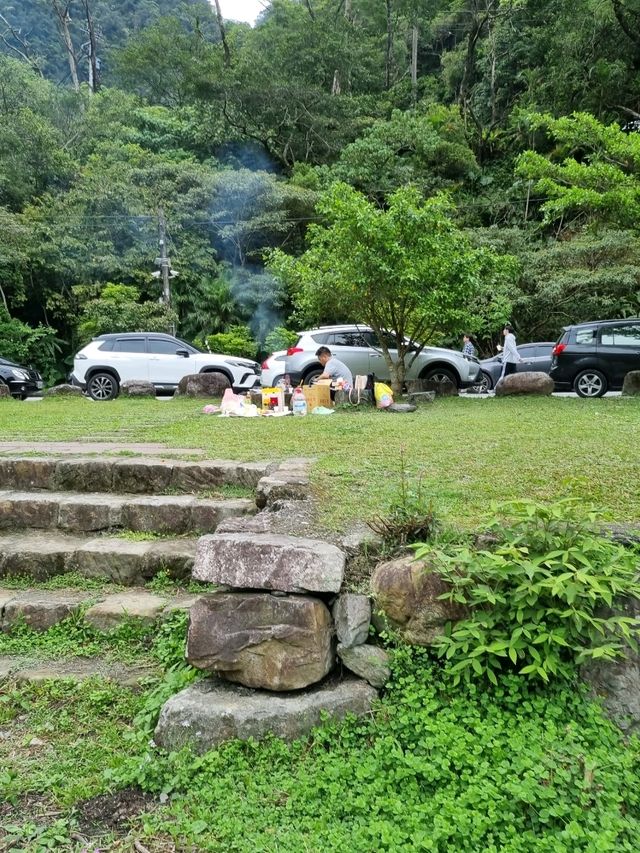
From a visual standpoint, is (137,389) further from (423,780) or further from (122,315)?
(423,780)

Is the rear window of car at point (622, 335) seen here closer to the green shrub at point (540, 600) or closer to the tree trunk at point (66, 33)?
the green shrub at point (540, 600)

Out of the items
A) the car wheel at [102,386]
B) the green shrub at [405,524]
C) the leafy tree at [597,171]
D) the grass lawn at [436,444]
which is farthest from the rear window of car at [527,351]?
the green shrub at [405,524]

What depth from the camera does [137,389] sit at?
13484mm

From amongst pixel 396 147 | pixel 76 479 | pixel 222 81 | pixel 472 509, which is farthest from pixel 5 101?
pixel 472 509

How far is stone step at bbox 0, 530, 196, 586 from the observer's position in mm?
3156

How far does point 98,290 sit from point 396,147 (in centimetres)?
1334

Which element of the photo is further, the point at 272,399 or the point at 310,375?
the point at 310,375

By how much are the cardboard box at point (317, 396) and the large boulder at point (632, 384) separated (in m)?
5.72

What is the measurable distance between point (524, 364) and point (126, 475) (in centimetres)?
1265

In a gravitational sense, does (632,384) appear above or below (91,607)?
above

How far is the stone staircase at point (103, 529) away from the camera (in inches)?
115

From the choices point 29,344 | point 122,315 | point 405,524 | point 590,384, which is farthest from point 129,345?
A: point 405,524

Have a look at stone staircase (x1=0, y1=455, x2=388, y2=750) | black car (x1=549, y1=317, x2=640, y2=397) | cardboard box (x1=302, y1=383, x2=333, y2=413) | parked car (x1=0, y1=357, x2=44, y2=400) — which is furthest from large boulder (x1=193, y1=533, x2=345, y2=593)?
parked car (x1=0, y1=357, x2=44, y2=400)

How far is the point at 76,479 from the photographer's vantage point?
4031mm
